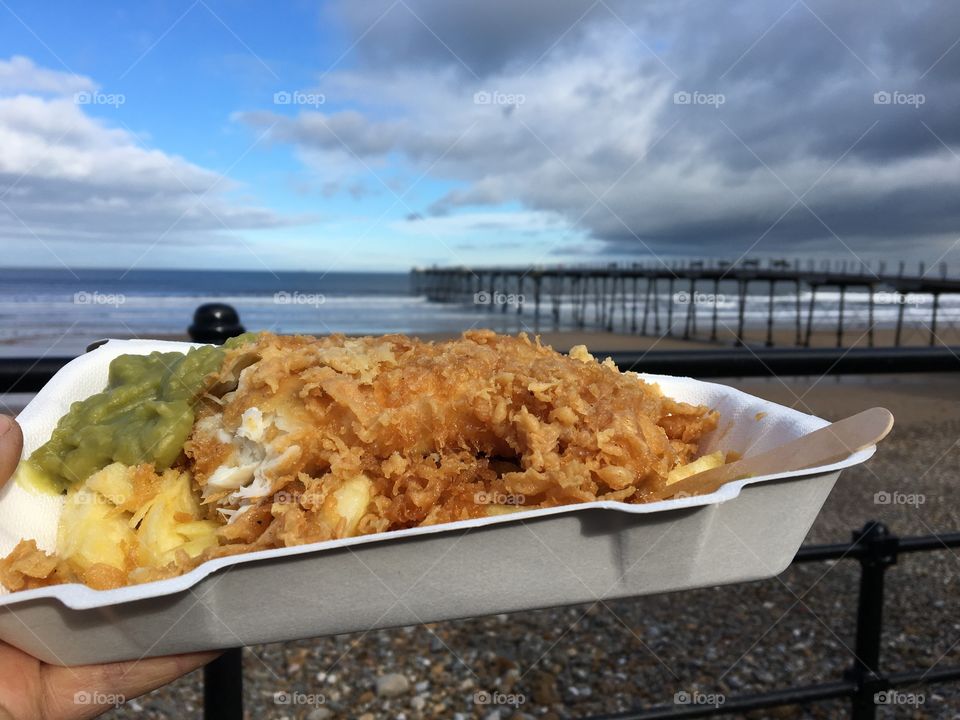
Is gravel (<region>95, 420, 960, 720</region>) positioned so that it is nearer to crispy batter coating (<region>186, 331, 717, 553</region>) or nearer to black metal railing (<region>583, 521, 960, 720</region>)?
black metal railing (<region>583, 521, 960, 720</region>)

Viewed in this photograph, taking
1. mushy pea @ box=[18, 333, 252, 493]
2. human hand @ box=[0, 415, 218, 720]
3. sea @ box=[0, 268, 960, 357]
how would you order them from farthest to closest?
1. sea @ box=[0, 268, 960, 357]
2. mushy pea @ box=[18, 333, 252, 493]
3. human hand @ box=[0, 415, 218, 720]

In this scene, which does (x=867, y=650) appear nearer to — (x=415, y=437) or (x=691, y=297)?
(x=415, y=437)

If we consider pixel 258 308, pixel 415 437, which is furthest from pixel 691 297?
pixel 415 437

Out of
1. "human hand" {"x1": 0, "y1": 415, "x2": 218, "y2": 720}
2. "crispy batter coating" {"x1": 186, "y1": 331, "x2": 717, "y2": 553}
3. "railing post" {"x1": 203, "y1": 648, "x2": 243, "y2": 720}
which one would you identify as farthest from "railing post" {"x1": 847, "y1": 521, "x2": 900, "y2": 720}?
"human hand" {"x1": 0, "y1": 415, "x2": 218, "y2": 720}

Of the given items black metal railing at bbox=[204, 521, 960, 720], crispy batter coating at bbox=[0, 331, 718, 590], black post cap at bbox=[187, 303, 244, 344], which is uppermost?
black post cap at bbox=[187, 303, 244, 344]

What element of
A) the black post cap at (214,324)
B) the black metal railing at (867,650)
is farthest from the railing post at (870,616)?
the black post cap at (214,324)

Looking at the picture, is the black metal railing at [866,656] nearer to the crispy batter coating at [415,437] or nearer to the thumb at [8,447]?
the crispy batter coating at [415,437]
